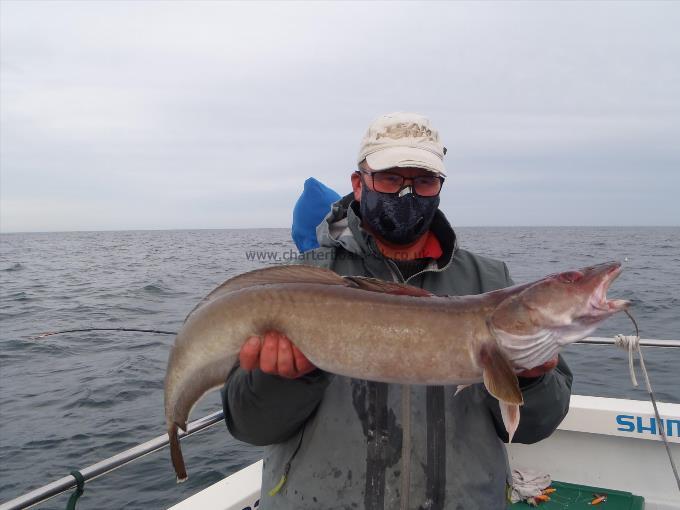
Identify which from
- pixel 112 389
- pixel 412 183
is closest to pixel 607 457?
pixel 412 183

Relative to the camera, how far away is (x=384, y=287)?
2.46 meters

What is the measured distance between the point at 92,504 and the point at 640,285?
21552 mm

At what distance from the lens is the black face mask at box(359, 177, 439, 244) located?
2.87 m

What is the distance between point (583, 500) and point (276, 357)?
369cm

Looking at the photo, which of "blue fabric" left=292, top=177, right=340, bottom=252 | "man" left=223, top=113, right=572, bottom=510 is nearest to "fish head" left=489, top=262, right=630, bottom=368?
"man" left=223, top=113, right=572, bottom=510

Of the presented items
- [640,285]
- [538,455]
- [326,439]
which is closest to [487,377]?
[326,439]

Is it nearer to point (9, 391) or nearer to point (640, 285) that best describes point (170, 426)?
point (9, 391)

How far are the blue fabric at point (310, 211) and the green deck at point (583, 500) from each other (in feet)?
10.8

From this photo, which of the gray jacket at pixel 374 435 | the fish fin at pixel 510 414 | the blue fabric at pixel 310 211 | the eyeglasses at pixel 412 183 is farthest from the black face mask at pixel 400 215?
the blue fabric at pixel 310 211

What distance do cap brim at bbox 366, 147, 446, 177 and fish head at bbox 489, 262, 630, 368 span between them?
848 millimetres

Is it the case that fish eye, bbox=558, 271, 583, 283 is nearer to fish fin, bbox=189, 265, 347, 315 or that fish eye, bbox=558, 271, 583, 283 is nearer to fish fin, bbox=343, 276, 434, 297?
fish fin, bbox=343, 276, 434, 297

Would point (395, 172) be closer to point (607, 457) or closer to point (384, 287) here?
point (384, 287)

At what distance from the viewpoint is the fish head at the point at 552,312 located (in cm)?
213

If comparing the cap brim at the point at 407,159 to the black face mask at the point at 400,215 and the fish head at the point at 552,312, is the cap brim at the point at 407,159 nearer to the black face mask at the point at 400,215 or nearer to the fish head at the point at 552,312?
the black face mask at the point at 400,215
